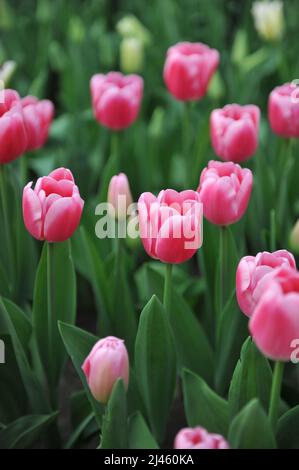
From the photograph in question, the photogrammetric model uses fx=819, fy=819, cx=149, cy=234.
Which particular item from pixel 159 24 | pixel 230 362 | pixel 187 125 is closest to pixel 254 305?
pixel 230 362

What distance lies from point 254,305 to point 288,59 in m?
1.50

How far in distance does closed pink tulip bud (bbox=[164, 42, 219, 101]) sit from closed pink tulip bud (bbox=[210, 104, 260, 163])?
0.60ft

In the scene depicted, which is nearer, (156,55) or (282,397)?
(282,397)

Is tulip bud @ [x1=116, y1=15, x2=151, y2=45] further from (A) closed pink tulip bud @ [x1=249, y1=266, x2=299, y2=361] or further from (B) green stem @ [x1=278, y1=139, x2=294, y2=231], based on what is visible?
(A) closed pink tulip bud @ [x1=249, y1=266, x2=299, y2=361]

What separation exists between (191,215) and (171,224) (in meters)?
0.03

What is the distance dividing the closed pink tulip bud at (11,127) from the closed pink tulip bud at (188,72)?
414mm

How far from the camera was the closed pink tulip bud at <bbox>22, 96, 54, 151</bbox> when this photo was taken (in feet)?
4.48

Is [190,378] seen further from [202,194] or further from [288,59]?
[288,59]

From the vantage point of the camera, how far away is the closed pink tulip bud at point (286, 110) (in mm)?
1431

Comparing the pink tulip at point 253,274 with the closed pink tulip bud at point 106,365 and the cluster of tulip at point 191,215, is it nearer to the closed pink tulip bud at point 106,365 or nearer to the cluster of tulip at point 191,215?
the cluster of tulip at point 191,215

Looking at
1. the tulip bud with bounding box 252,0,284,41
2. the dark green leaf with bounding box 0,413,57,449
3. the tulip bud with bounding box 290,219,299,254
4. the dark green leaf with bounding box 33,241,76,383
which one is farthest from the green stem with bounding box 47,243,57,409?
the tulip bud with bounding box 252,0,284,41

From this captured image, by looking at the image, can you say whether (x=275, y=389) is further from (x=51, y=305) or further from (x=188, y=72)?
(x=188, y=72)

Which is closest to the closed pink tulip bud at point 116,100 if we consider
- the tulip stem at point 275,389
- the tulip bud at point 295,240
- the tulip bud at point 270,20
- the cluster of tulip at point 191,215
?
the cluster of tulip at point 191,215

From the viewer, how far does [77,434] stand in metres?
1.23
